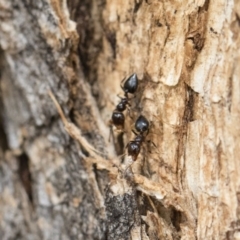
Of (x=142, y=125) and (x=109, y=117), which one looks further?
(x=109, y=117)

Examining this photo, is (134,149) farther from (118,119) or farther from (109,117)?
(109,117)

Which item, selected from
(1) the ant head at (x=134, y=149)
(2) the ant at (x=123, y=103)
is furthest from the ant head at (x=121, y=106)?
(1) the ant head at (x=134, y=149)

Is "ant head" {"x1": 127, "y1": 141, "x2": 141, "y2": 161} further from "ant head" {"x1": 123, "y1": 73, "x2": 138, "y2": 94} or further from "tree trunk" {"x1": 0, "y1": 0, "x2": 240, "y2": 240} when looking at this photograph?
"ant head" {"x1": 123, "y1": 73, "x2": 138, "y2": 94}

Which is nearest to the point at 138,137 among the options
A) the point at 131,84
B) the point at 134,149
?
the point at 134,149

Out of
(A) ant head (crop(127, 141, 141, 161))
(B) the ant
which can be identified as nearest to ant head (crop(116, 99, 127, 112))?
(B) the ant

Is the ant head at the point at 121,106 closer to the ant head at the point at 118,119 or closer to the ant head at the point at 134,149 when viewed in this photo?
the ant head at the point at 118,119

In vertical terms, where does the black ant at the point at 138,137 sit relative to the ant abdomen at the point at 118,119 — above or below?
below
